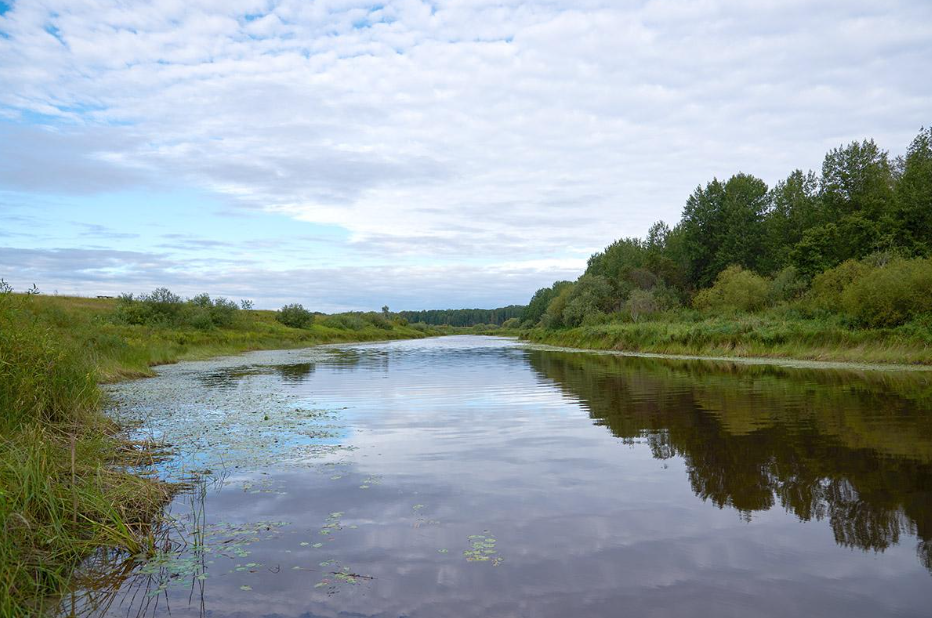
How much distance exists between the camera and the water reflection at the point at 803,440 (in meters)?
7.04

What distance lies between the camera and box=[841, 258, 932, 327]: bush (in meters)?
25.5

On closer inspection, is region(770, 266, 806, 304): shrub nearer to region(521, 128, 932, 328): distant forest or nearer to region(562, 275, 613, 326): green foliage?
region(521, 128, 932, 328): distant forest

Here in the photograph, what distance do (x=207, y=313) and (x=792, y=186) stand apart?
66.2m

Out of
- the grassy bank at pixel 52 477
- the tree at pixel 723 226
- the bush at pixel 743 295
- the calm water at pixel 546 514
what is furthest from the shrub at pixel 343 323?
the grassy bank at pixel 52 477

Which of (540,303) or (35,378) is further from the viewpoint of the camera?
(540,303)

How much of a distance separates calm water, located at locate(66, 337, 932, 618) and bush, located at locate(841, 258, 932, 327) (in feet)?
43.1

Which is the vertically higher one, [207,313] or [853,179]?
[853,179]

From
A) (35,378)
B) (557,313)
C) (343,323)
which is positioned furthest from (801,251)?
(343,323)

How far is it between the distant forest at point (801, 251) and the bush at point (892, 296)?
0.05 m

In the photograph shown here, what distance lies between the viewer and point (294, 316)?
298 feet

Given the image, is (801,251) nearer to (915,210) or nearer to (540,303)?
(915,210)

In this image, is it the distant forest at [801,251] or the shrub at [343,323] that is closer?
the distant forest at [801,251]

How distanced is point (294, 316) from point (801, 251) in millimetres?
68827

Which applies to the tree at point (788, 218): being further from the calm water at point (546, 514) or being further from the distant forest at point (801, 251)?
the calm water at point (546, 514)
